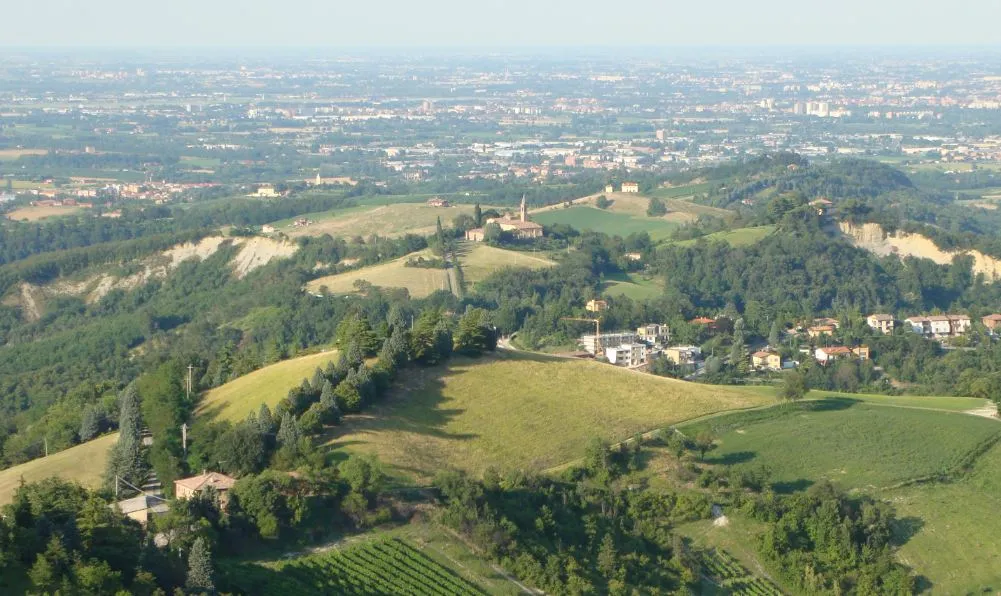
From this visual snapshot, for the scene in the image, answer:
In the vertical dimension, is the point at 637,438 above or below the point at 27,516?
below

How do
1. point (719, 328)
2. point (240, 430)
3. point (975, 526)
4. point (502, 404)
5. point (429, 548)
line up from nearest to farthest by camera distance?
point (429, 548)
point (240, 430)
point (975, 526)
point (502, 404)
point (719, 328)

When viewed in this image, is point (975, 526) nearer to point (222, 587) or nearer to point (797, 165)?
point (222, 587)

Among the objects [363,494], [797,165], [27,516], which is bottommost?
[797,165]

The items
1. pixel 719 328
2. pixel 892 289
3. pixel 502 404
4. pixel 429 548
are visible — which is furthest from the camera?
pixel 892 289

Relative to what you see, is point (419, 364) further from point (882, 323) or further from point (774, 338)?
point (882, 323)

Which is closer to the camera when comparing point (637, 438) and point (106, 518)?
point (106, 518)

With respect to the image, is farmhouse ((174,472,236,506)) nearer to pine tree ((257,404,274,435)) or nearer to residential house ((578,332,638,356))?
pine tree ((257,404,274,435))

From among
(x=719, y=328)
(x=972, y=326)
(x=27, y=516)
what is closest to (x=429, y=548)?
(x=27, y=516)
